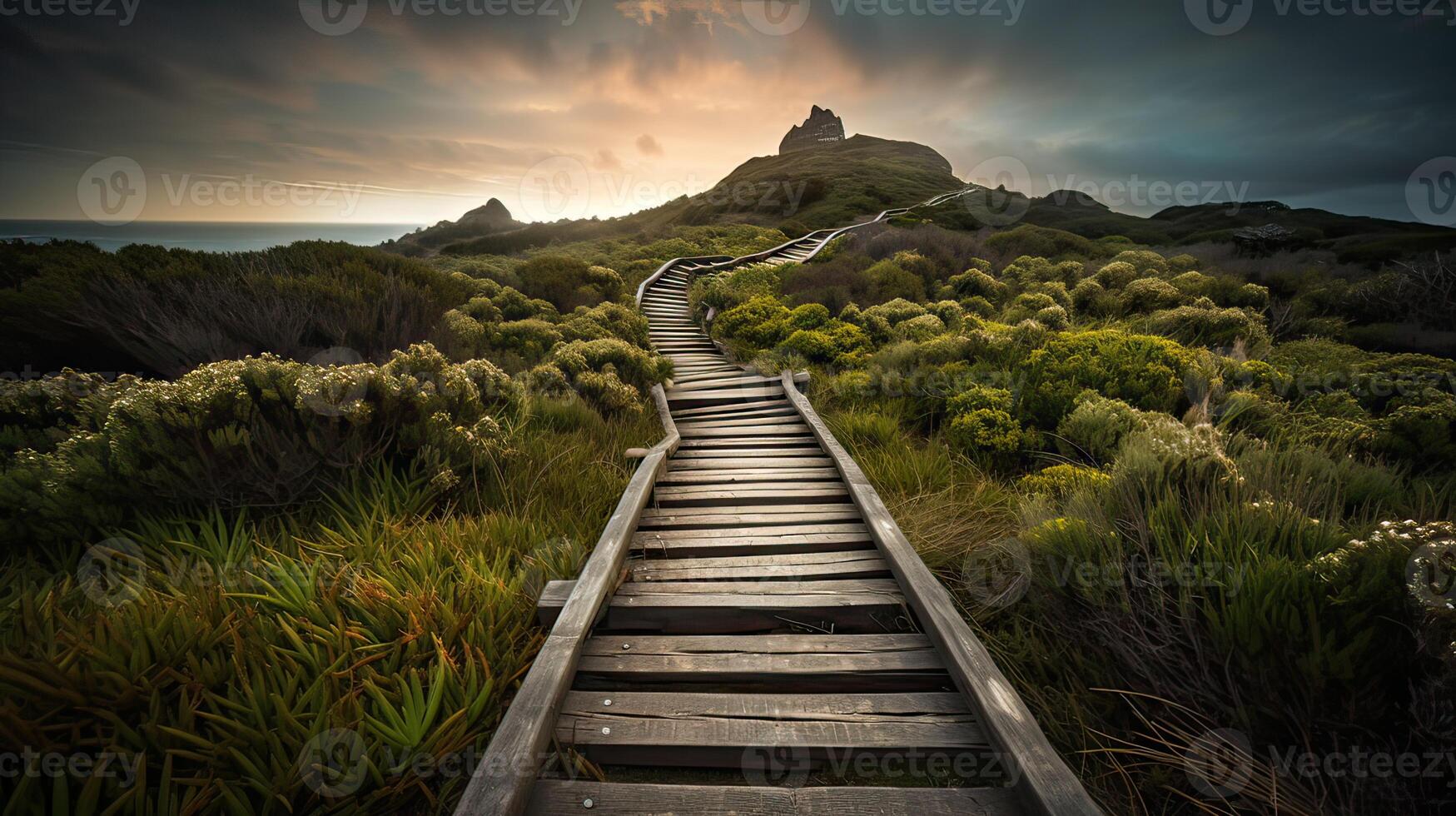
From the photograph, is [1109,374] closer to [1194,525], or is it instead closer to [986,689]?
[1194,525]

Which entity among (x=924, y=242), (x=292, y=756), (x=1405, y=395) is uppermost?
(x=924, y=242)

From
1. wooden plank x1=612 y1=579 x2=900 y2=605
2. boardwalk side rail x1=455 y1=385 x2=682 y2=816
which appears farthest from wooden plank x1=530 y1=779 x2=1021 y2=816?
wooden plank x1=612 y1=579 x2=900 y2=605

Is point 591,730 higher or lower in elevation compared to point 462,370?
lower

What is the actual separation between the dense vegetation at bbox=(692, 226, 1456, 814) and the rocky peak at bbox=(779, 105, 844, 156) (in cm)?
9954

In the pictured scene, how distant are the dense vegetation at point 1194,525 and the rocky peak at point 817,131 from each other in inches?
3919

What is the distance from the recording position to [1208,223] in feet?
106

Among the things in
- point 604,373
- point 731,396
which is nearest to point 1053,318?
point 731,396

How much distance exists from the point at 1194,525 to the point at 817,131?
111 metres

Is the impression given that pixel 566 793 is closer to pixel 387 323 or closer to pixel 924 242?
pixel 387 323

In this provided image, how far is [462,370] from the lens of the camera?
4.86 metres

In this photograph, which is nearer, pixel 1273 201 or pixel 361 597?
pixel 361 597

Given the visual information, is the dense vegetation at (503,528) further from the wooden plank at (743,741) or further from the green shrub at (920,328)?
the green shrub at (920,328)

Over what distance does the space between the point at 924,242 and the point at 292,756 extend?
20230mm

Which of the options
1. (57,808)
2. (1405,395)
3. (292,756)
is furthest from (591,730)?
(1405,395)
